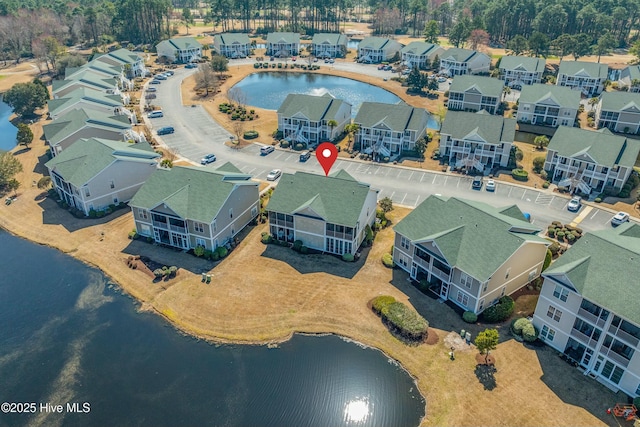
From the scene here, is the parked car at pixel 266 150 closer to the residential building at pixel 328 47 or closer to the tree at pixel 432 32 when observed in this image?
the residential building at pixel 328 47

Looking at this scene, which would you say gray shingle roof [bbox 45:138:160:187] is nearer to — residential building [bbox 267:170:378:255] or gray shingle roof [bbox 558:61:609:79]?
residential building [bbox 267:170:378:255]

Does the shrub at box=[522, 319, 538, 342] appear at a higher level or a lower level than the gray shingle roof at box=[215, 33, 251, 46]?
lower

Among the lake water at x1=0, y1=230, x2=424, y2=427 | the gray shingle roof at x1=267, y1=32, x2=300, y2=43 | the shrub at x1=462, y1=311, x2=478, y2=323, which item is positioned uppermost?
the gray shingle roof at x1=267, y1=32, x2=300, y2=43

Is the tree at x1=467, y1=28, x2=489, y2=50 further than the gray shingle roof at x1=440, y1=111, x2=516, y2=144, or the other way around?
the tree at x1=467, y1=28, x2=489, y2=50

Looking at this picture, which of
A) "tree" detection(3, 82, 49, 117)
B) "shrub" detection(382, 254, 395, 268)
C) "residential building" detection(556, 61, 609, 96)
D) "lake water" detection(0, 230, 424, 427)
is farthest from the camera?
"residential building" detection(556, 61, 609, 96)

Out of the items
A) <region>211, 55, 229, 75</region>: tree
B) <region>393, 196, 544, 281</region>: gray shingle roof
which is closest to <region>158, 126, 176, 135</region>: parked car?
<region>211, 55, 229, 75</region>: tree

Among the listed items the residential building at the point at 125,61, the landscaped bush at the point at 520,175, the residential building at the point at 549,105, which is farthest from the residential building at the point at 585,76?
the residential building at the point at 125,61

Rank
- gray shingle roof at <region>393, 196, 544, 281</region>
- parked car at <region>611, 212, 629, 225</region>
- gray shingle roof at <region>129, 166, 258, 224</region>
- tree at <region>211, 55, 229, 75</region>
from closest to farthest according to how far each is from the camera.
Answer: gray shingle roof at <region>393, 196, 544, 281</region>, gray shingle roof at <region>129, 166, 258, 224</region>, parked car at <region>611, 212, 629, 225</region>, tree at <region>211, 55, 229, 75</region>

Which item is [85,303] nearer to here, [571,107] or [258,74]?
[571,107]
